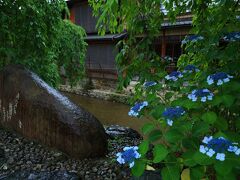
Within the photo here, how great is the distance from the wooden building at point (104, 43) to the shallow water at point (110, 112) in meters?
2.59

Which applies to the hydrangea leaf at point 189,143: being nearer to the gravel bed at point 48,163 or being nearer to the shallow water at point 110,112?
the gravel bed at point 48,163

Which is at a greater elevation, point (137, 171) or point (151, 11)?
point (151, 11)

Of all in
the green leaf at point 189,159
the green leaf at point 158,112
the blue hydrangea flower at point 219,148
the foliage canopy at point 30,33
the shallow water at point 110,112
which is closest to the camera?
the blue hydrangea flower at point 219,148

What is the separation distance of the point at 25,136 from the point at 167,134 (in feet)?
12.6

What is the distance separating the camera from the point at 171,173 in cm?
213

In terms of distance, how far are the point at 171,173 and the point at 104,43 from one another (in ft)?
73.7

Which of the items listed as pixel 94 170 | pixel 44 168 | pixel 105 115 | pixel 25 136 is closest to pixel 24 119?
pixel 25 136

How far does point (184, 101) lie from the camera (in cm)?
246

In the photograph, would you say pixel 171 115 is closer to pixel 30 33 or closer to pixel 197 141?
pixel 197 141

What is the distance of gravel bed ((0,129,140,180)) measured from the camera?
436 cm

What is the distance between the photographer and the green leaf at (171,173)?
6.92 feet

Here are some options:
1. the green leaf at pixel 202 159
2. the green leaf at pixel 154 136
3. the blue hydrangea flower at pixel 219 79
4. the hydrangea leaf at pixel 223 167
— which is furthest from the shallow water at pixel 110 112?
the hydrangea leaf at pixel 223 167

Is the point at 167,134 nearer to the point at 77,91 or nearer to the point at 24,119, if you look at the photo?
the point at 24,119

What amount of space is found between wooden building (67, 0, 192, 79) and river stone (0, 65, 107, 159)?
41.5 ft
